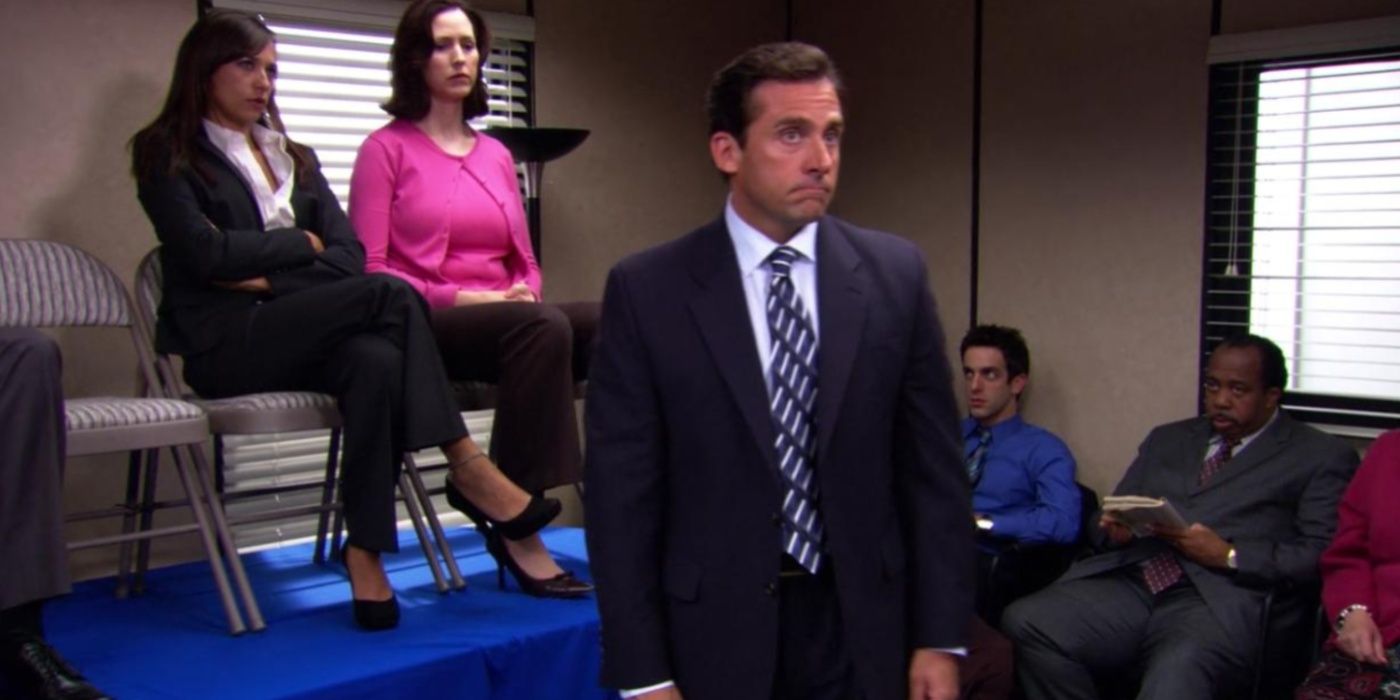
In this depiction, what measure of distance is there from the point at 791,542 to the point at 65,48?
2.98 meters

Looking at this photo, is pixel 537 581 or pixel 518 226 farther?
pixel 518 226

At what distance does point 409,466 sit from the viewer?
3.33 meters

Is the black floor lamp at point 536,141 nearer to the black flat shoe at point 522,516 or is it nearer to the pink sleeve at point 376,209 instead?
the pink sleeve at point 376,209

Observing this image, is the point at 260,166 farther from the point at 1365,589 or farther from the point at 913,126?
the point at 1365,589

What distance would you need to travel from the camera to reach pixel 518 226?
11.4 ft

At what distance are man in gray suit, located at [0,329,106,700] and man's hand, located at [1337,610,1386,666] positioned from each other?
109 inches

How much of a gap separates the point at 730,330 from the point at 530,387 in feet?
4.94

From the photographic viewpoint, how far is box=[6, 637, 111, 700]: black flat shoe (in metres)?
2.37

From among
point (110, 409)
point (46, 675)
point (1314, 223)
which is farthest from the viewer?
point (1314, 223)

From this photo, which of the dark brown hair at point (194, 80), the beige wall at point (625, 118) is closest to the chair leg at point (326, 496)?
the dark brown hair at point (194, 80)

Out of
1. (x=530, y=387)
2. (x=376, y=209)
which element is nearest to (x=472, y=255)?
(x=376, y=209)

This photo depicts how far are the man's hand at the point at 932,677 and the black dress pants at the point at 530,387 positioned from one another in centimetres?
158

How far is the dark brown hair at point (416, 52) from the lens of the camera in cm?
328

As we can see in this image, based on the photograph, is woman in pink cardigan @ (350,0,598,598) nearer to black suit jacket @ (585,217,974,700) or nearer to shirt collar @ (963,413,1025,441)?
black suit jacket @ (585,217,974,700)
